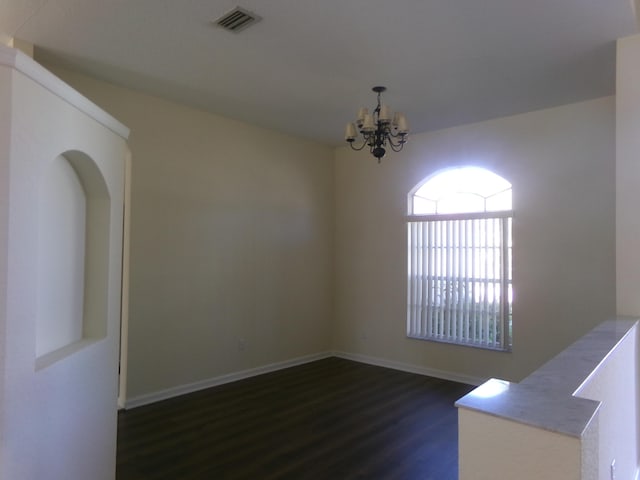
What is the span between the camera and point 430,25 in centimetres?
296

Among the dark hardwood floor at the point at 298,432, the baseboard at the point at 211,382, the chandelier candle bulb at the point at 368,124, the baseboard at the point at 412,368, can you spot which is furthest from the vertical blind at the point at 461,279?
the chandelier candle bulb at the point at 368,124

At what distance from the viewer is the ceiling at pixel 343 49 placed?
279cm

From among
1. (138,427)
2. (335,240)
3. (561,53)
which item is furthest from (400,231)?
(138,427)

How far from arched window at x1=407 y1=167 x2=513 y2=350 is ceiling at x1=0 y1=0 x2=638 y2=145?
42.2 inches

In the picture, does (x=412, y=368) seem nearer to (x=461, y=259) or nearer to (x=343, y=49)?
(x=461, y=259)

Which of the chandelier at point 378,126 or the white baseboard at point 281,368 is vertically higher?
the chandelier at point 378,126

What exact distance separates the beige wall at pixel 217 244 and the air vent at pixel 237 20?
1.71 meters

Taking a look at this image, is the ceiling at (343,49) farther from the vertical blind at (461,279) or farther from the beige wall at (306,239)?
the vertical blind at (461,279)

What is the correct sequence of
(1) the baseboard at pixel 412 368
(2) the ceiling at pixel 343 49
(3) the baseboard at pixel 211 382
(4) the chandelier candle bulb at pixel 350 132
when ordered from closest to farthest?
(2) the ceiling at pixel 343 49 < (4) the chandelier candle bulb at pixel 350 132 < (3) the baseboard at pixel 211 382 < (1) the baseboard at pixel 412 368

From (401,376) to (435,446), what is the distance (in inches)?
77.8

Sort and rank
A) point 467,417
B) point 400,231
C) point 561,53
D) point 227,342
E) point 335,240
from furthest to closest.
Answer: point 335,240
point 400,231
point 227,342
point 561,53
point 467,417

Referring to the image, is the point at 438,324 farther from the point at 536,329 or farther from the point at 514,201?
the point at 514,201

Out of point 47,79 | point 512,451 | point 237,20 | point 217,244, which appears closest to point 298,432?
point 217,244

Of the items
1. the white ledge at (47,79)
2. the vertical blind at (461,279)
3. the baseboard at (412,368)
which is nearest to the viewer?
the white ledge at (47,79)
